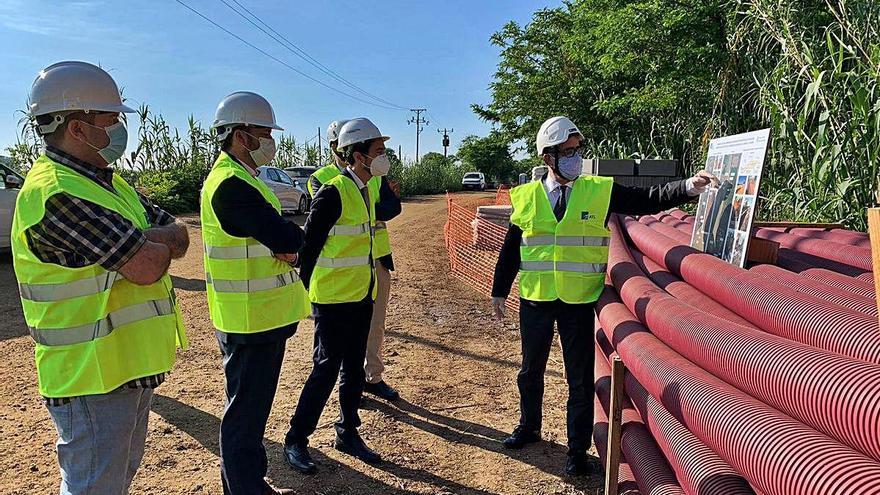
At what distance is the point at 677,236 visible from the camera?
3.95m

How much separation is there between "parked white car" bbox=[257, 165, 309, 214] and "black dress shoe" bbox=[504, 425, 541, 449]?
1458 centimetres

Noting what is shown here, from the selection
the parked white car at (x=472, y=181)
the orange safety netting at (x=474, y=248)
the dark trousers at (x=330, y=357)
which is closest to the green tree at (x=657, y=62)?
the orange safety netting at (x=474, y=248)

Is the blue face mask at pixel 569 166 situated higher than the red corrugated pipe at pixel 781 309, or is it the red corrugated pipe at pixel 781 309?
the blue face mask at pixel 569 166

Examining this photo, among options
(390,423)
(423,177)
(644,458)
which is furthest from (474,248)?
(423,177)

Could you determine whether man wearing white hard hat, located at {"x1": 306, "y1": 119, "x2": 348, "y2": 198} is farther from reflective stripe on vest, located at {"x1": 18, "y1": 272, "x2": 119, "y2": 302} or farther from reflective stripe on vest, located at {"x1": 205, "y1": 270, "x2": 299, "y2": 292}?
reflective stripe on vest, located at {"x1": 18, "y1": 272, "x2": 119, "y2": 302}

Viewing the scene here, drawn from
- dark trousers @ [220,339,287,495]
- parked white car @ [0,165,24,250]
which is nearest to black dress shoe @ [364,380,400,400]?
dark trousers @ [220,339,287,495]

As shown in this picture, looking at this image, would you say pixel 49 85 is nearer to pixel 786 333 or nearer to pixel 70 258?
pixel 70 258

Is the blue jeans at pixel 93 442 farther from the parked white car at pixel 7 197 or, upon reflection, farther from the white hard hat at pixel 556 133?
the parked white car at pixel 7 197

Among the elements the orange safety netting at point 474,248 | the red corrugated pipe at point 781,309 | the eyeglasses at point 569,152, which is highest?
the eyeglasses at point 569,152

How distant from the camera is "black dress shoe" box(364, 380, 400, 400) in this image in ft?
15.3

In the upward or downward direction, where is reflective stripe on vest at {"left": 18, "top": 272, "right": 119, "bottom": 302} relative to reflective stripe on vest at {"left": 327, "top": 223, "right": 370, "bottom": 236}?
downward

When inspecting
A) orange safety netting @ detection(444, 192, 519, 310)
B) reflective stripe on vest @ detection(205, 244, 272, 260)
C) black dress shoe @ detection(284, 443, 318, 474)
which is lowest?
black dress shoe @ detection(284, 443, 318, 474)

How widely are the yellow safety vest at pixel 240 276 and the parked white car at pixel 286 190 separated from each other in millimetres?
15006

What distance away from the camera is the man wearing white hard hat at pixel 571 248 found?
3.46 m
